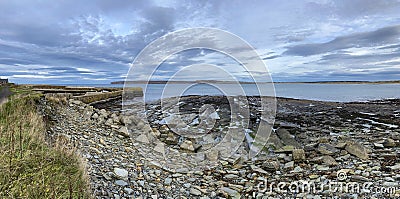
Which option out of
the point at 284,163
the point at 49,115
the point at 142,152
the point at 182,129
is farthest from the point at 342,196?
the point at 49,115

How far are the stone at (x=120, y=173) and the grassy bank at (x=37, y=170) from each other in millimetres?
962

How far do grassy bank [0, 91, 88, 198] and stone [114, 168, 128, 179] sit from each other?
3.15 feet

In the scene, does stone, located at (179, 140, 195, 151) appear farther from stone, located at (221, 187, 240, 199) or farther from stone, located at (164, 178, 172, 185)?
stone, located at (221, 187, 240, 199)

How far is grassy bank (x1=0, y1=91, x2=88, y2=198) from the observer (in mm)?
4105

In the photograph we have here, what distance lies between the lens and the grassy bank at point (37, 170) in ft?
13.5

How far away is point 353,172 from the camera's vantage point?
7359mm

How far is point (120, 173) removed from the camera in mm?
6281

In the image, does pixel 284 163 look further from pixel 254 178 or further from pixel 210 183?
pixel 210 183

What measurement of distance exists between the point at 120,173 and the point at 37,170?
1849 millimetres

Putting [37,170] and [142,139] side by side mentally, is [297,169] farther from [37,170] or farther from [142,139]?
[37,170]

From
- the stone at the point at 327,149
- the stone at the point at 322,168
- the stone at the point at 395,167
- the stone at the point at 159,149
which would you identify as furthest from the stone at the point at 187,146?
the stone at the point at 395,167

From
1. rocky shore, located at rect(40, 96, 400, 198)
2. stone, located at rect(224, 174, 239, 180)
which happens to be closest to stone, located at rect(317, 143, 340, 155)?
rocky shore, located at rect(40, 96, 400, 198)

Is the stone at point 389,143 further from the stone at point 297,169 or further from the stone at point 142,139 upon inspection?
the stone at point 142,139

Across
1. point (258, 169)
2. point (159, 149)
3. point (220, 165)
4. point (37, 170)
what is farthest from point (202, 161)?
point (37, 170)
